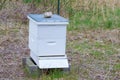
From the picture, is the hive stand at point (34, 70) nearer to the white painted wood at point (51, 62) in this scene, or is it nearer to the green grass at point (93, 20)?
the white painted wood at point (51, 62)

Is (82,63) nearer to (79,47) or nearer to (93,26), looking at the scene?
(79,47)

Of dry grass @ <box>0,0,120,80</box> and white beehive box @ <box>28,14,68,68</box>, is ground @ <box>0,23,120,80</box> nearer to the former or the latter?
dry grass @ <box>0,0,120,80</box>

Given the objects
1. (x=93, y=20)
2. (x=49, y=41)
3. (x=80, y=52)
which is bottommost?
(x=80, y=52)

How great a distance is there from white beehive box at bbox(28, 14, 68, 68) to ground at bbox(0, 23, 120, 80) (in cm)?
19

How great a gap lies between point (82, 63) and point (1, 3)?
134 inches

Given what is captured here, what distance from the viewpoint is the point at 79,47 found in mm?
5734

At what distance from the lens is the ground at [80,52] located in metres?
4.48

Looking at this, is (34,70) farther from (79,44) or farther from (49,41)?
(79,44)

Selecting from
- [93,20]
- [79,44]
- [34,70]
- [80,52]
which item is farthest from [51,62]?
[93,20]

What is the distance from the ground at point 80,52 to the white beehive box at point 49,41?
194 mm

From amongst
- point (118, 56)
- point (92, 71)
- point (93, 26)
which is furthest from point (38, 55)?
point (93, 26)

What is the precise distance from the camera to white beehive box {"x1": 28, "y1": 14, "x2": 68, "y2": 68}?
423 cm

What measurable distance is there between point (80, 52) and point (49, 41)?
4.20 ft

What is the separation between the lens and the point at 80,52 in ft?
17.9
